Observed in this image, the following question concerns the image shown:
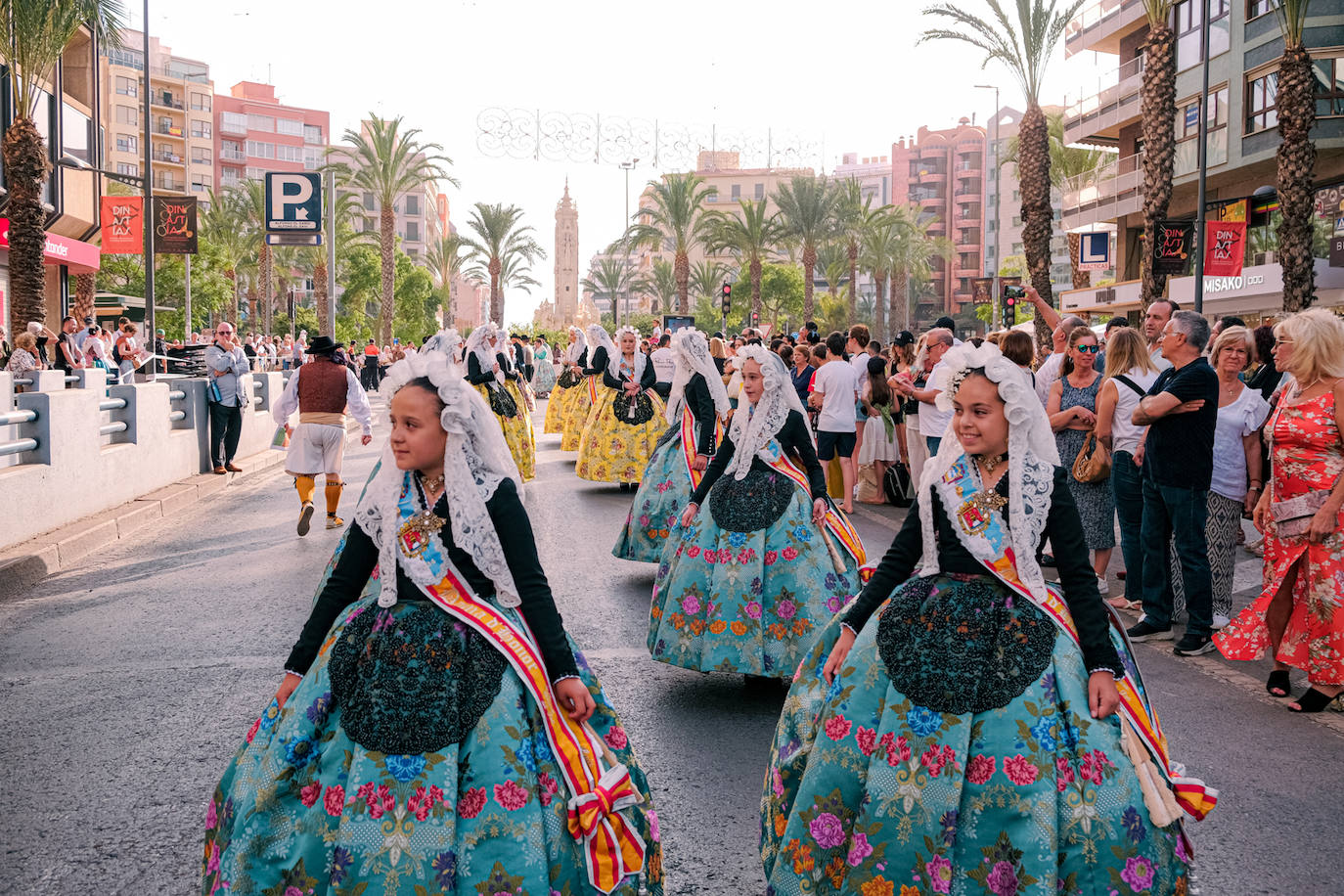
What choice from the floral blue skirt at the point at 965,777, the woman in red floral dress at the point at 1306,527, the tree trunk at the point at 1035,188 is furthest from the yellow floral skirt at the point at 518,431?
the tree trunk at the point at 1035,188

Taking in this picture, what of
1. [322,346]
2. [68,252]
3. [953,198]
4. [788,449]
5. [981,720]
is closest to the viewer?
[981,720]

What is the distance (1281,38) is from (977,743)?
33.5 metres

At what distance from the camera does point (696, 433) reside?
9.61 metres

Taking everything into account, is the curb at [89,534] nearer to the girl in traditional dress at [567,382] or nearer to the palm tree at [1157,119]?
the girl in traditional dress at [567,382]

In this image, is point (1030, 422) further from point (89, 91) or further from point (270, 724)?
point (89, 91)

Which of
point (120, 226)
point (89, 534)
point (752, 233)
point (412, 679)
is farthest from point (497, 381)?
point (752, 233)

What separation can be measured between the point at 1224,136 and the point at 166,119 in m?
77.7

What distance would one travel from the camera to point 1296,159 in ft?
78.1

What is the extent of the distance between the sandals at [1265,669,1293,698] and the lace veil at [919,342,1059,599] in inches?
141

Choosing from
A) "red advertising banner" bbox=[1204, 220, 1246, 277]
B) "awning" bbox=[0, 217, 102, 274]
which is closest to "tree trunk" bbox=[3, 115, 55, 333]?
"awning" bbox=[0, 217, 102, 274]

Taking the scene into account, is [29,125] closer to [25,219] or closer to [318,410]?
[25,219]

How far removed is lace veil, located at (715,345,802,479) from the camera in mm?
6520

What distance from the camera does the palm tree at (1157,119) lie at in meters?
25.5

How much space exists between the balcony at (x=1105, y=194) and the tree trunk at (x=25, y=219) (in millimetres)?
32448
